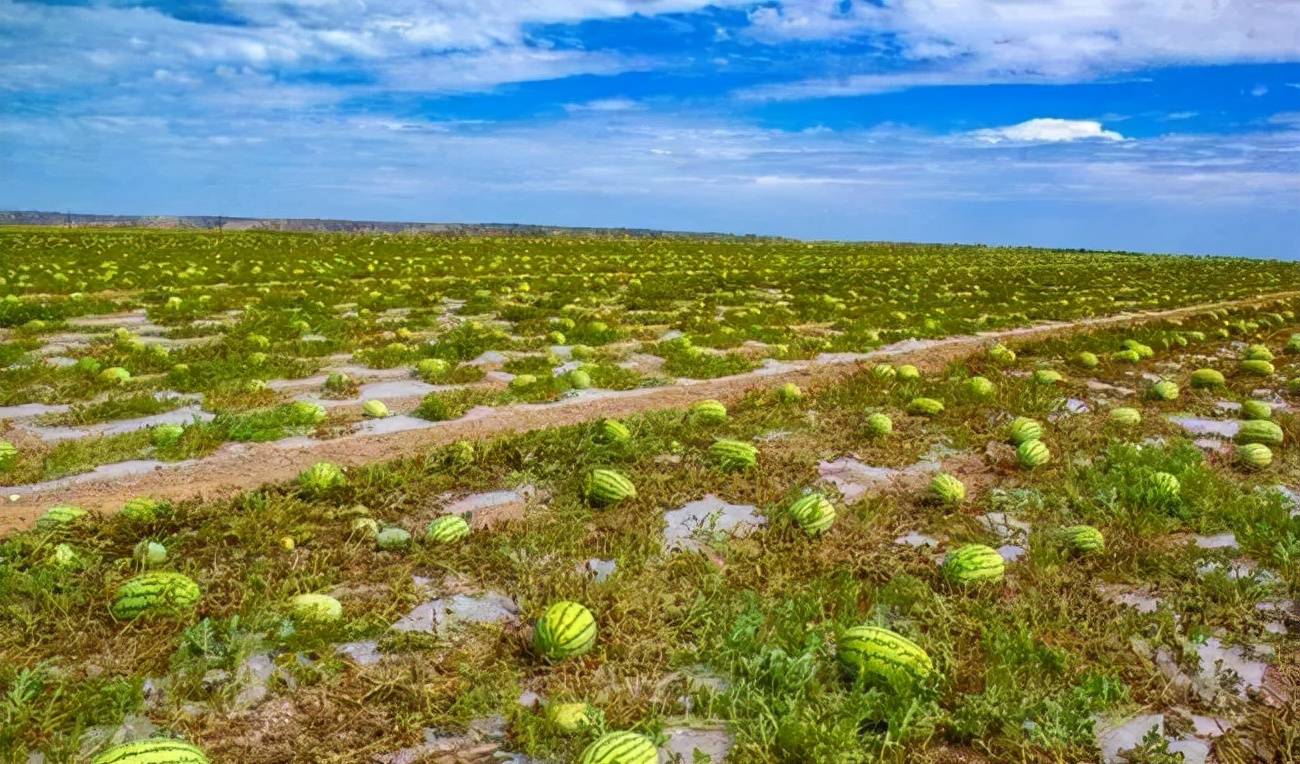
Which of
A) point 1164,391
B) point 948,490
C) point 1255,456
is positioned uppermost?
point 1164,391

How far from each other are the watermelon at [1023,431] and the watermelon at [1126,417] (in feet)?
4.37

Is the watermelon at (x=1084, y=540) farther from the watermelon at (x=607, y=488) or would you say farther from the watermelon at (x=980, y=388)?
the watermelon at (x=980, y=388)

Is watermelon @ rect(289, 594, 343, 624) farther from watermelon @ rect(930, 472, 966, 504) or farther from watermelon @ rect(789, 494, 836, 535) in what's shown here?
watermelon @ rect(930, 472, 966, 504)

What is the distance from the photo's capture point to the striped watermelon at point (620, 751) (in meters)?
3.08

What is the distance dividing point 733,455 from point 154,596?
14.0 feet

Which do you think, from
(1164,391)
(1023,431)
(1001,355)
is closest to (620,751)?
(1023,431)

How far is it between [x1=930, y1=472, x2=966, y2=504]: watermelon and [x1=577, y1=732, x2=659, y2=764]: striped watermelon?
3734 millimetres

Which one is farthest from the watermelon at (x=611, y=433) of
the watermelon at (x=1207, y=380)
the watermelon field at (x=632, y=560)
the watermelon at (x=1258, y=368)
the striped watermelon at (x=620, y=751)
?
the watermelon at (x=1258, y=368)


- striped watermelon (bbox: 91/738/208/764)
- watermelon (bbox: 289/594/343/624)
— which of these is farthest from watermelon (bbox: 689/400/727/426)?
striped watermelon (bbox: 91/738/208/764)

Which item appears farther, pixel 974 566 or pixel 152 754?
pixel 974 566

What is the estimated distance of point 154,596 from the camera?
13.6ft

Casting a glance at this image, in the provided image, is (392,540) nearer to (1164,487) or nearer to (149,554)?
(149,554)

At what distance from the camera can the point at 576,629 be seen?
3.96 m

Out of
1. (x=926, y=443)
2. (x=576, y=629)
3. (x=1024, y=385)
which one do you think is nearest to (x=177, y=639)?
(x=576, y=629)
